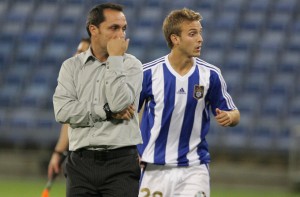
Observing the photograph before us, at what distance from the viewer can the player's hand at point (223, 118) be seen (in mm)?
5020

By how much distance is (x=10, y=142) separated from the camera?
13.3 metres

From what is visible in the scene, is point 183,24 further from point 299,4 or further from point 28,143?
point 299,4

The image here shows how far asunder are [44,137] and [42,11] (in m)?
3.48

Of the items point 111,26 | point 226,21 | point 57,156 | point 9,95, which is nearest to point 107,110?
point 111,26

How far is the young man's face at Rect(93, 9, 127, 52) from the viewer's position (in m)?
4.45

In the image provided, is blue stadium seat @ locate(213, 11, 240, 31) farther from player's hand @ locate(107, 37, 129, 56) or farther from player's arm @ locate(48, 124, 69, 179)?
player's hand @ locate(107, 37, 129, 56)

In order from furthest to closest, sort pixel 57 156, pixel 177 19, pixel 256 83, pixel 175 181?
pixel 256 83
pixel 57 156
pixel 177 19
pixel 175 181

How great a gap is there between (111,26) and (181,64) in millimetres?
1245

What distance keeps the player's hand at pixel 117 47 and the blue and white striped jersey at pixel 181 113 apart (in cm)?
122

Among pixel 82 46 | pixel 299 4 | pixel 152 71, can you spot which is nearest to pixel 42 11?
pixel 299 4

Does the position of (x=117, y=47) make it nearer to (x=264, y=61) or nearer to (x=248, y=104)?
(x=248, y=104)

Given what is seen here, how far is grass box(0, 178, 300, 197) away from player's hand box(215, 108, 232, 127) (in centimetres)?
575

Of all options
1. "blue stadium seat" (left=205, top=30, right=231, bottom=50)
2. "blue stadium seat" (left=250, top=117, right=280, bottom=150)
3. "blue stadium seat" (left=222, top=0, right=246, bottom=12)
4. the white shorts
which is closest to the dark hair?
the white shorts

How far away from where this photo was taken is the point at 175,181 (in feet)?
18.0
